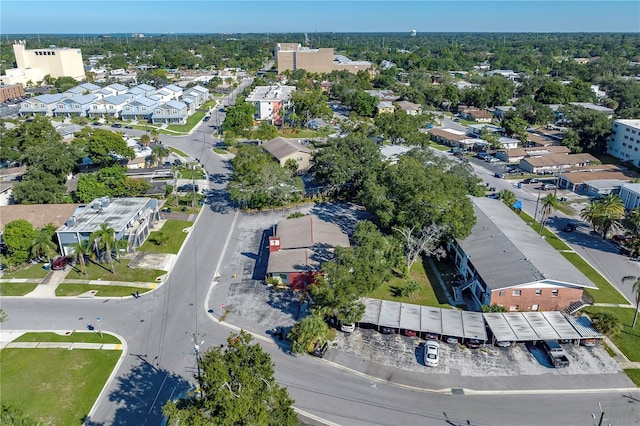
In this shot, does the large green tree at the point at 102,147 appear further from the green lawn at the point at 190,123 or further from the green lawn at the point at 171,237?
the green lawn at the point at 190,123

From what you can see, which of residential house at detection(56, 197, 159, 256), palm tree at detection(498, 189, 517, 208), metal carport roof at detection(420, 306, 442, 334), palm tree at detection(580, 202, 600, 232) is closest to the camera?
metal carport roof at detection(420, 306, 442, 334)

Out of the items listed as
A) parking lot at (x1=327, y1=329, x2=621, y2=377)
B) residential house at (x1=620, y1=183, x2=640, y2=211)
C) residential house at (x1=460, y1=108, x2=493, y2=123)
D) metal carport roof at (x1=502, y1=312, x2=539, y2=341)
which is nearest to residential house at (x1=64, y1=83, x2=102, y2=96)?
residential house at (x1=460, y1=108, x2=493, y2=123)

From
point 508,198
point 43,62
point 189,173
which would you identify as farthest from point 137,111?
point 508,198

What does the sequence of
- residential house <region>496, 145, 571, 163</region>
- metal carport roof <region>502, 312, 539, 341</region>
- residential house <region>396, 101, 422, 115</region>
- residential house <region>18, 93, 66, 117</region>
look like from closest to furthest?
metal carport roof <region>502, 312, 539, 341</region> → residential house <region>496, 145, 571, 163</region> → residential house <region>18, 93, 66, 117</region> → residential house <region>396, 101, 422, 115</region>

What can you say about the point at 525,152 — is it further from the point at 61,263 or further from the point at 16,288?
the point at 16,288

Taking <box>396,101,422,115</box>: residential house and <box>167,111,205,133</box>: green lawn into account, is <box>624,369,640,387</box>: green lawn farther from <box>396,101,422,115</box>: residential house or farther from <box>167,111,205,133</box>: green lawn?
<box>167,111,205,133</box>: green lawn
